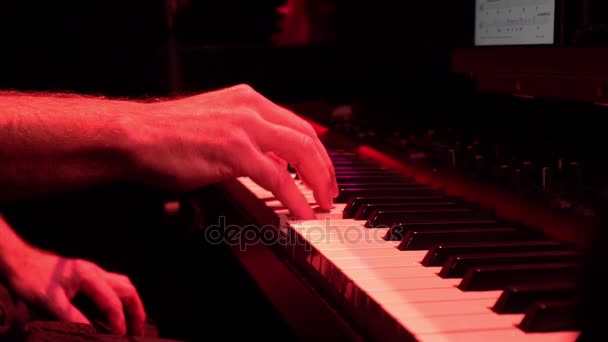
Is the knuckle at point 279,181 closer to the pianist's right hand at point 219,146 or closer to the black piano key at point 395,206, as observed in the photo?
the pianist's right hand at point 219,146

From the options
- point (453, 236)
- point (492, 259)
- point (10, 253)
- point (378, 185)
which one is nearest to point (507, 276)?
point (492, 259)

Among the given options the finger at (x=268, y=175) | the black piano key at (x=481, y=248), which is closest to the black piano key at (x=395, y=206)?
the finger at (x=268, y=175)

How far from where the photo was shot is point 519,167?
112 centimetres

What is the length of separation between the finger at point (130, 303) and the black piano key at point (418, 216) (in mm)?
581

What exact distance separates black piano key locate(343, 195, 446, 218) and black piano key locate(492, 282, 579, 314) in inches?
18.1

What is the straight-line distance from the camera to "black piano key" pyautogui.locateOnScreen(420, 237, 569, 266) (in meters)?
0.80

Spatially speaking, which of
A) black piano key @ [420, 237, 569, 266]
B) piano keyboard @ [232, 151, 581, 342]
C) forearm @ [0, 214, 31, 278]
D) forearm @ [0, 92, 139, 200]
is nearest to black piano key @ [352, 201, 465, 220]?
piano keyboard @ [232, 151, 581, 342]

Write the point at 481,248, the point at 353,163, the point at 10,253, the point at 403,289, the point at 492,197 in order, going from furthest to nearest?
the point at 353,163 < the point at 10,253 < the point at 492,197 < the point at 481,248 < the point at 403,289

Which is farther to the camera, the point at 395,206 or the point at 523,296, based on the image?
the point at 395,206

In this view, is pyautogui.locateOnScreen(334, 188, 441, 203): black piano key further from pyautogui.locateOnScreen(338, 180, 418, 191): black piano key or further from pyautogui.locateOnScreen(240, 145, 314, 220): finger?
pyautogui.locateOnScreen(240, 145, 314, 220): finger

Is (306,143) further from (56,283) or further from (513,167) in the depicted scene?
(56,283)

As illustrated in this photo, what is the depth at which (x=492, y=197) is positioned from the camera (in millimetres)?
1053

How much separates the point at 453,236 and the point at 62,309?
72 centimetres

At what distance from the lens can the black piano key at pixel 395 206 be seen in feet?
3.47
